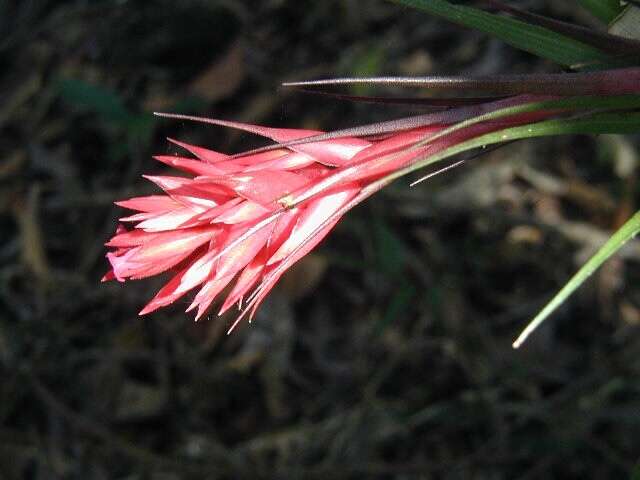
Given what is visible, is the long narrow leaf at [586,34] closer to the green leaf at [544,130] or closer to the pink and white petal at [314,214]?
the green leaf at [544,130]

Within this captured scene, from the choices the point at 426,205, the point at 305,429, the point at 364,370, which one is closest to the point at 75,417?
the point at 305,429

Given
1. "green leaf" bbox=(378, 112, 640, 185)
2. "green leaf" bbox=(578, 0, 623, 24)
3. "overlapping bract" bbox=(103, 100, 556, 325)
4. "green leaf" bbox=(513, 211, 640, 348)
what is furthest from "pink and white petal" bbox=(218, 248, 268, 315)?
"green leaf" bbox=(578, 0, 623, 24)

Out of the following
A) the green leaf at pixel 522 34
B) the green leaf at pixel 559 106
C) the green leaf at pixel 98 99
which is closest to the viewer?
the green leaf at pixel 559 106

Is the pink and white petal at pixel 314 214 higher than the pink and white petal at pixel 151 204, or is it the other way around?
the pink and white petal at pixel 151 204

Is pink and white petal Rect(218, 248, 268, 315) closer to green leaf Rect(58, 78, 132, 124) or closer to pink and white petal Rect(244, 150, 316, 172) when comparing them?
pink and white petal Rect(244, 150, 316, 172)

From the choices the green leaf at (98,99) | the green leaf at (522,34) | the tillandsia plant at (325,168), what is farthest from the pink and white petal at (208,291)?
the green leaf at (98,99)
